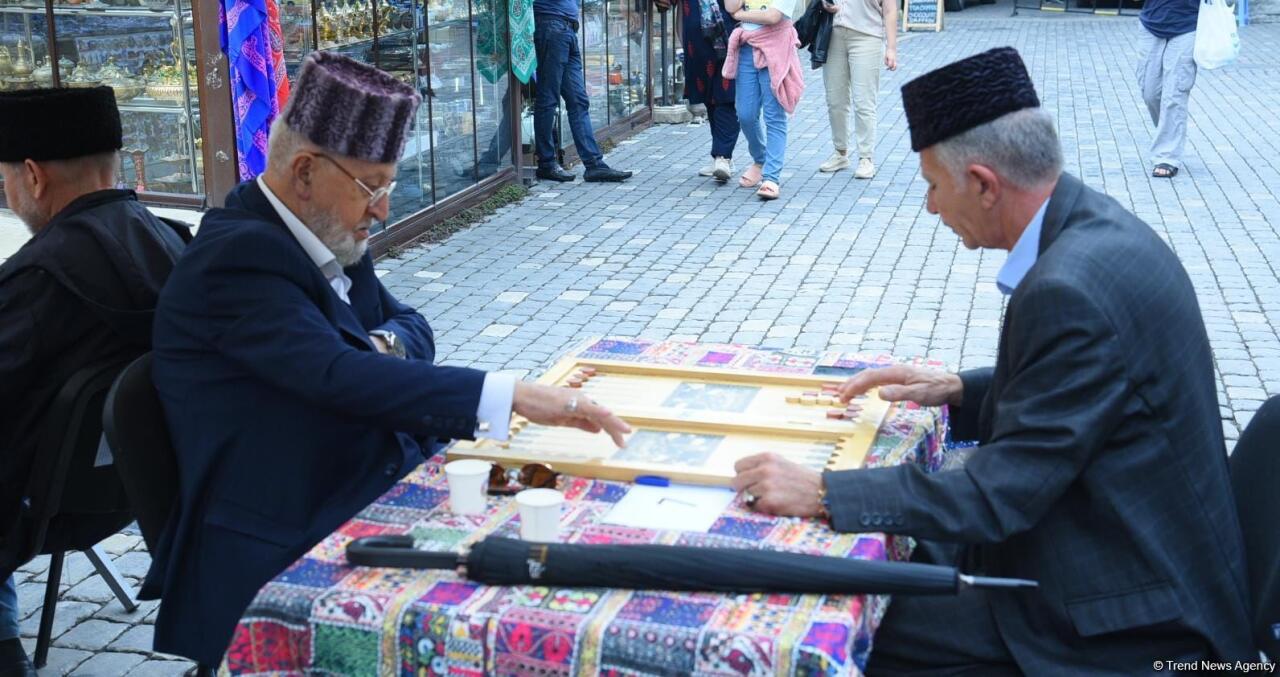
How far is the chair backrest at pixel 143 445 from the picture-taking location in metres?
2.74

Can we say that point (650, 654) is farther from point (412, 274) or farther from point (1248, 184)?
point (1248, 184)

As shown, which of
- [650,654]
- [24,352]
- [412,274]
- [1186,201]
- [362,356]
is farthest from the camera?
[1186,201]

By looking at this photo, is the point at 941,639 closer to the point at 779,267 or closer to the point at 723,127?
the point at 779,267

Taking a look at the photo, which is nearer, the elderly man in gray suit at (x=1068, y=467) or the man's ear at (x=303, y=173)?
the elderly man in gray suit at (x=1068, y=467)

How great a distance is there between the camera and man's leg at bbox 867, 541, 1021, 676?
2428 mm

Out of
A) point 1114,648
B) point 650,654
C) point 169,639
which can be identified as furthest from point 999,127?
point 169,639

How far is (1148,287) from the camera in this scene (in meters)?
2.32

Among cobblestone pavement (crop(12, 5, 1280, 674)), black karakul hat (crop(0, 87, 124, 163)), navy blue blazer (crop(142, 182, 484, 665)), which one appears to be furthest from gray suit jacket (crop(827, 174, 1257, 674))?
cobblestone pavement (crop(12, 5, 1280, 674))

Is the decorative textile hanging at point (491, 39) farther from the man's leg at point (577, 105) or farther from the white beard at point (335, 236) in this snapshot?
the white beard at point (335, 236)

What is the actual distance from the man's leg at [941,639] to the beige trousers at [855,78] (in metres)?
8.23

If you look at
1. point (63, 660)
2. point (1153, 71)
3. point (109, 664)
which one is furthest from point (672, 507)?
point (1153, 71)

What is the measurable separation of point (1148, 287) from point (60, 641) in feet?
10.3

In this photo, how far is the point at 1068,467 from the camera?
227 cm

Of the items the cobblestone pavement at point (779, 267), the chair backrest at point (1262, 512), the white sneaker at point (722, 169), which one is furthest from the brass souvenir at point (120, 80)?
the chair backrest at point (1262, 512)
